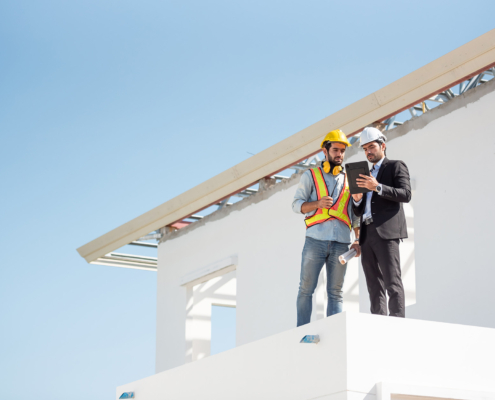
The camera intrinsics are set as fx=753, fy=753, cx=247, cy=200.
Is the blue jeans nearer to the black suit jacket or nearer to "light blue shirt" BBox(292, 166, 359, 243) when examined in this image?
"light blue shirt" BBox(292, 166, 359, 243)

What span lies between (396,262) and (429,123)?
370cm

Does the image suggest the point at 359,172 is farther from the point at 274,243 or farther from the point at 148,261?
the point at 148,261

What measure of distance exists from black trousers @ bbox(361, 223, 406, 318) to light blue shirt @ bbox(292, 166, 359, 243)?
30 centimetres

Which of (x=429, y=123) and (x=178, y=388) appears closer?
(x=178, y=388)

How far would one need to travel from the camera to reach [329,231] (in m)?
6.46

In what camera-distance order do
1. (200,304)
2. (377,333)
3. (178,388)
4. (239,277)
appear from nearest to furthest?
(377,333) < (178,388) < (239,277) < (200,304)

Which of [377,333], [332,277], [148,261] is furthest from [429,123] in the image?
[148,261]

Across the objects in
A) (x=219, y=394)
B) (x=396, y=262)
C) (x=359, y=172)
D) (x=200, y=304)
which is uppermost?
(x=200, y=304)

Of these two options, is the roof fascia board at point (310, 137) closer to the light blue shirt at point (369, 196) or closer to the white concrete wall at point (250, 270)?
the white concrete wall at point (250, 270)

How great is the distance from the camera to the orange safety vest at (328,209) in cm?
652

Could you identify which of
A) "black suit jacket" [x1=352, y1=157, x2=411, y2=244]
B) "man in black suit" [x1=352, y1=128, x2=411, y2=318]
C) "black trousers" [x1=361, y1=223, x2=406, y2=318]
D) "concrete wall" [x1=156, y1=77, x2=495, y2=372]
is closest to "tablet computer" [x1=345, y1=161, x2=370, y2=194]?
"man in black suit" [x1=352, y1=128, x2=411, y2=318]

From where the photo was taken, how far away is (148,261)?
14523mm

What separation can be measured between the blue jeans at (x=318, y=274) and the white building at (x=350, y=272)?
32 centimetres

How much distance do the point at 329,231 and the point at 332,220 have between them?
109 millimetres
